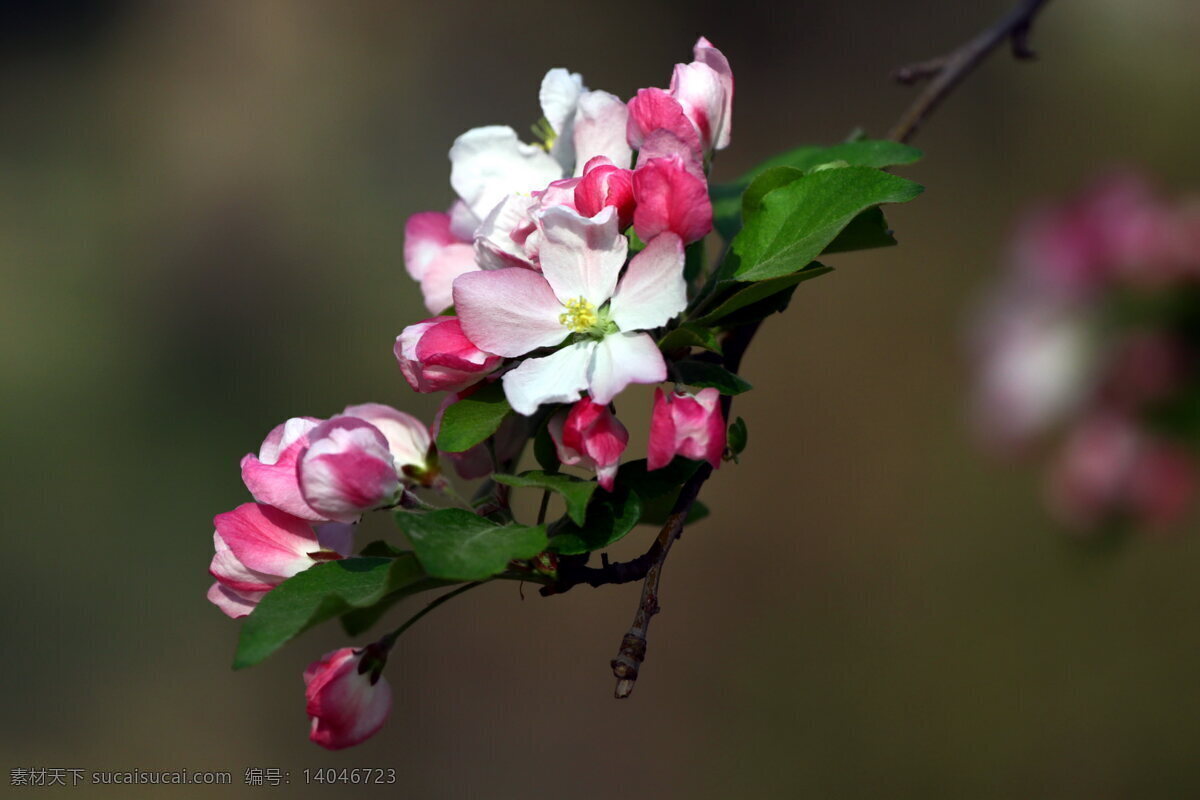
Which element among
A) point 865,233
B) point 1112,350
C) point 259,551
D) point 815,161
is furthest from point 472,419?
point 1112,350

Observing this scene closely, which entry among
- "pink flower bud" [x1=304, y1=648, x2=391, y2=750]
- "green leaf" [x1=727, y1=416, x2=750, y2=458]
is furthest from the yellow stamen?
"pink flower bud" [x1=304, y1=648, x2=391, y2=750]

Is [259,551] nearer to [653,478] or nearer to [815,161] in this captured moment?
[653,478]

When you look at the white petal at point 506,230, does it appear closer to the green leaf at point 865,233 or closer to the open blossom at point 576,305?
the open blossom at point 576,305

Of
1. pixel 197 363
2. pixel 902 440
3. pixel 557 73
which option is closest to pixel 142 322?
pixel 197 363

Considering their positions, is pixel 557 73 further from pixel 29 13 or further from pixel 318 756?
pixel 29 13

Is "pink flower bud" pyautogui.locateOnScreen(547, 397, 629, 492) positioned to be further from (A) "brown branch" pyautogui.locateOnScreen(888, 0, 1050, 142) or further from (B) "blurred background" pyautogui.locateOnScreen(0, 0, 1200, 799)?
(B) "blurred background" pyautogui.locateOnScreen(0, 0, 1200, 799)

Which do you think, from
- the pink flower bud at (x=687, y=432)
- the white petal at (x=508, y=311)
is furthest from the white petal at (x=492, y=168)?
the pink flower bud at (x=687, y=432)

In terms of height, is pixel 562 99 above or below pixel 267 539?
above
